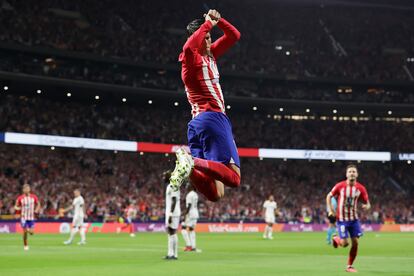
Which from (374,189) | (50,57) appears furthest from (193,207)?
(374,189)

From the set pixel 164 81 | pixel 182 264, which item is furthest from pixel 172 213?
pixel 164 81

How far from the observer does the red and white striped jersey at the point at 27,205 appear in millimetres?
27719

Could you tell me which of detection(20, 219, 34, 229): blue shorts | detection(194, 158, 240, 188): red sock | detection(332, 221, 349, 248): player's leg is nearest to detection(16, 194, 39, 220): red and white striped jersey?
detection(20, 219, 34, 229): blue shorts

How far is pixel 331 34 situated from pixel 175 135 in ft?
78.4

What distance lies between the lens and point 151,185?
188ft

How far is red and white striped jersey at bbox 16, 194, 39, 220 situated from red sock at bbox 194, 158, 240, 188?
1950 centimetres

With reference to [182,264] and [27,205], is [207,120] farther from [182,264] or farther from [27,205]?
[27,205]

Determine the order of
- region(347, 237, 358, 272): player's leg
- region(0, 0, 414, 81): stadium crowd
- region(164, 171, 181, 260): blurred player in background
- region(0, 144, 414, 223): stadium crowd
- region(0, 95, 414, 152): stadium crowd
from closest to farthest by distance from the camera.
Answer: region(347, 237, 358, 272): player's leg → region(164, 171, 181, 260): blurred player in background → region(0, 144, 414, 223): stadium crowd → region(0, 95, 414, 152): stadium crowd → region(0, 0, 414, 81): stadium crowd

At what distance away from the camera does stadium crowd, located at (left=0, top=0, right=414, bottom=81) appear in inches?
2317

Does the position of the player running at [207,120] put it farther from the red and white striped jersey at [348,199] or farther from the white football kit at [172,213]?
the white football kit at [172,213]

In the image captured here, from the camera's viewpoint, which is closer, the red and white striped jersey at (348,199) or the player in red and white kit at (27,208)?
the red and white striped jersey at (348,199)

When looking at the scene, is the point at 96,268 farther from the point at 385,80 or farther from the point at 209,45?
the point at 385,80

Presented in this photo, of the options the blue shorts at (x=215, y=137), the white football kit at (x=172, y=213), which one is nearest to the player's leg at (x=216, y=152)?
the blue shorts at (x=215, y=137)

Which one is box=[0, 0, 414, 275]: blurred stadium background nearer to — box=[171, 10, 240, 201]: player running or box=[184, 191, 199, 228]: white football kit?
box=[184, 191, 199, 228]: white football kit
